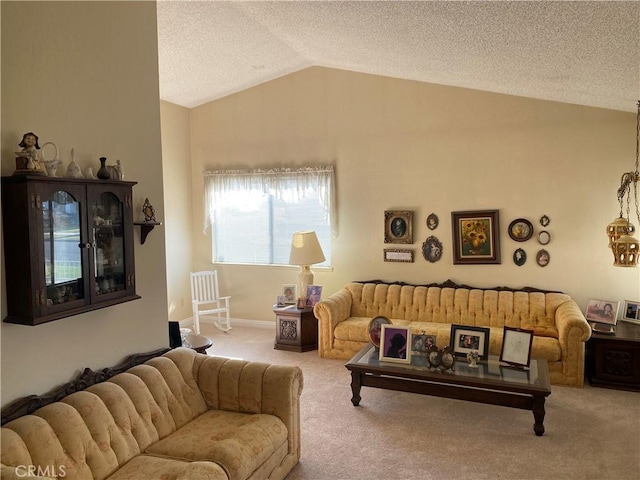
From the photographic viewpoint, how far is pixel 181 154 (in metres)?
6.77

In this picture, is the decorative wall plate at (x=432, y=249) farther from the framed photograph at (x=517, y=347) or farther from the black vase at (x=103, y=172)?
the black vase at (x=103, y=172)

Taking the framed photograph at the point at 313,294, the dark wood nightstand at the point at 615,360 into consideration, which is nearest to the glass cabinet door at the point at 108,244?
the framed photograph at the point at 313,294

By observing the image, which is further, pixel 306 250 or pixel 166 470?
pixel 306 250

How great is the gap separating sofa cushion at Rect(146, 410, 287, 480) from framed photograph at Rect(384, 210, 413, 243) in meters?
3.31

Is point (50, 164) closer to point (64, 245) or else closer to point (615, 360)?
point (64, 245)

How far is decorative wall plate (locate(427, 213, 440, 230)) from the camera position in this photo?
5672 millimetres

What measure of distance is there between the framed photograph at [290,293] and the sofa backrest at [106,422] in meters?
2.86

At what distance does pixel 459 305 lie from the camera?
534cm

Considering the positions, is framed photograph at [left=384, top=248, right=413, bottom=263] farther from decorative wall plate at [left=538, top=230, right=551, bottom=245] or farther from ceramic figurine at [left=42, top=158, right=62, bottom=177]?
ceramic figurine at [left=42, top=158, right=62, bottom=177]

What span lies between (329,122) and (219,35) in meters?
1.88

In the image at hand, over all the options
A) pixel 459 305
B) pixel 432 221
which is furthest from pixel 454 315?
pixel 432 221

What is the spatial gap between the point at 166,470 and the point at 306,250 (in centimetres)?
360

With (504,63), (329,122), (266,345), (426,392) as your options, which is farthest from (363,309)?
(504,63)

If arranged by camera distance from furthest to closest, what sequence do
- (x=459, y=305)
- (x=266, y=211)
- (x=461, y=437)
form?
(x=266, y=211) < (x=459, y=305) < (x=461, y=437)
